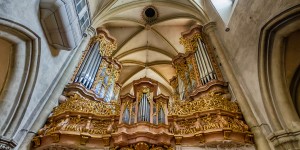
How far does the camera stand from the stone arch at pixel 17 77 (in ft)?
17.9

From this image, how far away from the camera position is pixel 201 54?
8.98 m

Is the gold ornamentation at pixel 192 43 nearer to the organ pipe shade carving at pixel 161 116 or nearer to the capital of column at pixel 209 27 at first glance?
the capital of column at pixel 209 27

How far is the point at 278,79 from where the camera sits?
19.0 ft

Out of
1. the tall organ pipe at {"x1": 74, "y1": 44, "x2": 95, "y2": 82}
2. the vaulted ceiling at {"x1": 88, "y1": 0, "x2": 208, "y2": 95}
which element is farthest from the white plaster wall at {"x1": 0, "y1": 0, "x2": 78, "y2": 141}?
the vaulted ceiling at {"x1": 88, "y1": 0, "x2": 208, "y2": 95}

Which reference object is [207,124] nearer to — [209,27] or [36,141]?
[36,141]

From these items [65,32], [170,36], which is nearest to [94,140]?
[65,32]

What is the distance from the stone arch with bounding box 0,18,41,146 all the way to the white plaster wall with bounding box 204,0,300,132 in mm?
6039

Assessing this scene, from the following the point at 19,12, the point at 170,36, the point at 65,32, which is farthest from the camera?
the point at 170,36

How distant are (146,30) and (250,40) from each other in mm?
7191

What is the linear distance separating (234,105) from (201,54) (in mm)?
3000

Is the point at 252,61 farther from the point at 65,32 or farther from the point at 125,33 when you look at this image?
the point at 125,33

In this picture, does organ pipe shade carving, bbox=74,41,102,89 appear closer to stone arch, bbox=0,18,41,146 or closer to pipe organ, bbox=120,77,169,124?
stone arch, bbox=0,18,41,146

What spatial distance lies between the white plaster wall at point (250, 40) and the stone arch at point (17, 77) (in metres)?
6.04

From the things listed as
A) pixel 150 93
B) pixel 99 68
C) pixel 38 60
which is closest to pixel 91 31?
pixel 99 68
